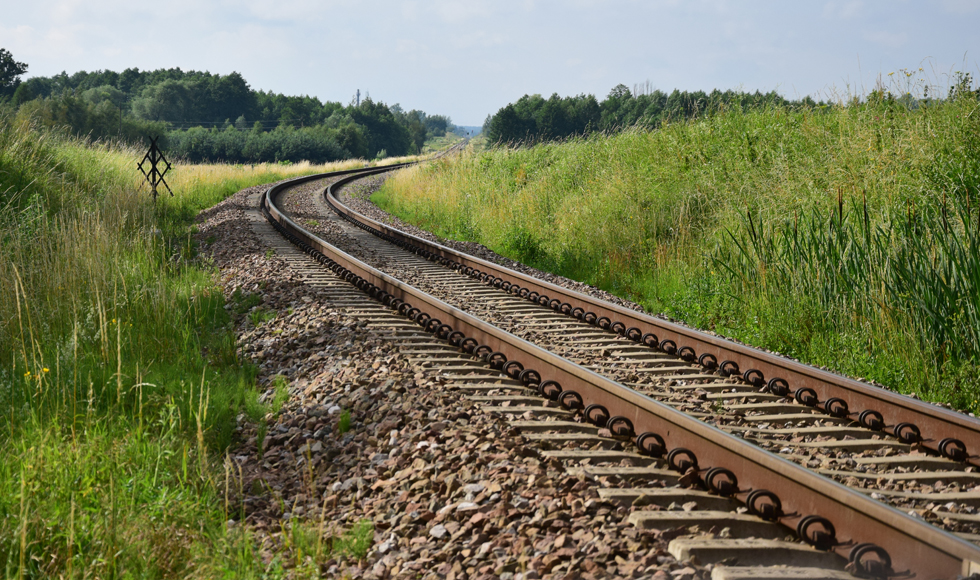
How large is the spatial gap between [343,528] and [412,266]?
7424 millimetres

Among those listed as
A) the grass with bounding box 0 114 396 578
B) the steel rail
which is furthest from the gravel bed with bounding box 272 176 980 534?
the grass with bounding box 0 114 396 578

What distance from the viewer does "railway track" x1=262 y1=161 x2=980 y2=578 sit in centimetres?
273

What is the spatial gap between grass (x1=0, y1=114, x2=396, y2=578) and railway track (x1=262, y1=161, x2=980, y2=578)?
1.63 m

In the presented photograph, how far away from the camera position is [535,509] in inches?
123

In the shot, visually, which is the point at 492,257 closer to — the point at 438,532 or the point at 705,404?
the point at 705,404

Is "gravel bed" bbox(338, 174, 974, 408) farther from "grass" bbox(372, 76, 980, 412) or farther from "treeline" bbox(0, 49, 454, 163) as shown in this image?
"treeline" bbox(0, 49, 454, 163)

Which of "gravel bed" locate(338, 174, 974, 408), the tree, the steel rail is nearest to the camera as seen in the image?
the steel rail

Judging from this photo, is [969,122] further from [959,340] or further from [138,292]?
[138,292]

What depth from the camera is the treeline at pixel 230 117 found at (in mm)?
73438

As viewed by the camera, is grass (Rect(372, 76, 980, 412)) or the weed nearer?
grass (Rect(372, 76, 980, 412))

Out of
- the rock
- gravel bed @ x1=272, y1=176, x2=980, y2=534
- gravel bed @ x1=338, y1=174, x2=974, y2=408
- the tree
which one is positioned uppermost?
the tree

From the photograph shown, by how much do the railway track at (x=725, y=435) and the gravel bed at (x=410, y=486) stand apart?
20cm

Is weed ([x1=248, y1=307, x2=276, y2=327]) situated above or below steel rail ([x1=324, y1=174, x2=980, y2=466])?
below

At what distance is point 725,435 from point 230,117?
403ft
